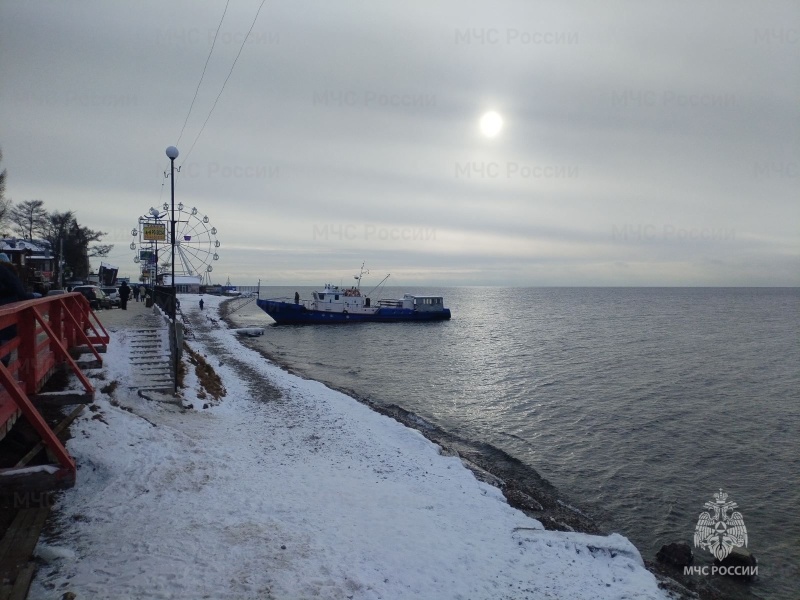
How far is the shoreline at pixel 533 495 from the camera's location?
7852 millimetres

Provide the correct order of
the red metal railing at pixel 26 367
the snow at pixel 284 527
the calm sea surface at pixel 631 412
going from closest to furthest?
the red metal railing at pixel 26 367, the snow at pixel 284 527, the calm sea surface at pixel 631 412

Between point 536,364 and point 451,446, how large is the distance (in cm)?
1779

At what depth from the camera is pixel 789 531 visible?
9.95 meters

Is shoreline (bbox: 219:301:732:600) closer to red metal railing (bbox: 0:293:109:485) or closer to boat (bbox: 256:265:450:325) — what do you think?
red metal railing (bbox: 0:293:109:485)

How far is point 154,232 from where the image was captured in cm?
4078

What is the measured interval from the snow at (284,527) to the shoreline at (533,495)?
601 mm

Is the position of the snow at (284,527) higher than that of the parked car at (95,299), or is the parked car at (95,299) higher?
the parked car at (95,299)

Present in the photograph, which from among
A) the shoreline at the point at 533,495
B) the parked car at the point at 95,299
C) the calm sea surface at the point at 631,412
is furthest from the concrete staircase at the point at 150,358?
the parked car at the point at 95,299

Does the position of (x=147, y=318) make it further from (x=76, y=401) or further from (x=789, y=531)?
(x=789, y=531)

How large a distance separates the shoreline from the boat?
38.7m

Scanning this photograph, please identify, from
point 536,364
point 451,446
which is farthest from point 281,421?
point 536,364

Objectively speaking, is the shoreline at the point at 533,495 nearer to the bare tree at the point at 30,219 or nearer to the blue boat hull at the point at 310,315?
the blue boat hull at the point at 310,315

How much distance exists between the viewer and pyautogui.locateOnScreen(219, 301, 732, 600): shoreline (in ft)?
25.8

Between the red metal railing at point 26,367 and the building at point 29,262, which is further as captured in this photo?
the building at point 29,262
